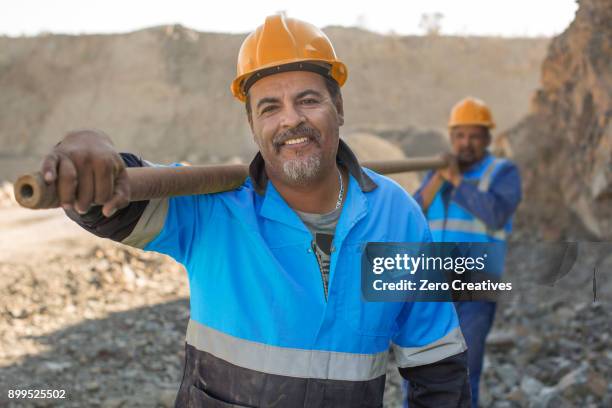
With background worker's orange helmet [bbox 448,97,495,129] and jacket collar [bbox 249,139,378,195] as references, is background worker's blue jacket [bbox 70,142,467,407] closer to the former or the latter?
jacket collar [bbox 249,139,378,195]

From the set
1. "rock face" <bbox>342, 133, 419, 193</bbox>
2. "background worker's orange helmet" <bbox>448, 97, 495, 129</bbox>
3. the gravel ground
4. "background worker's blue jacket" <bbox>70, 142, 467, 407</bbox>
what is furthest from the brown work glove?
"rock face" <bbox>342, 133, 419, 193</bbox>

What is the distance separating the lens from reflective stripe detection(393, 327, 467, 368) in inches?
76.2

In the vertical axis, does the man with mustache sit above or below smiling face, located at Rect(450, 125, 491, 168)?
below

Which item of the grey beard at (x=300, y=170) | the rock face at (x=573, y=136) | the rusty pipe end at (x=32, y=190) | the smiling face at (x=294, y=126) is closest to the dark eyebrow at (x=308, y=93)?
the smiling face at (x=294, y=126)

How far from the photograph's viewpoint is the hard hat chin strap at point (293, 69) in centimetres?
201

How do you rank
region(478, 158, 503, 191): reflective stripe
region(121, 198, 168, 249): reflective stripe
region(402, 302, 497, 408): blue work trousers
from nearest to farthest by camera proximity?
region(121, 198, 168, 249): reflective stripe, region(402, 302, 497, 408): blue work trousers, region(478, 158, 503, 191): reflective stripe

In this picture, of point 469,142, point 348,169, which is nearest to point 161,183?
point 348,169

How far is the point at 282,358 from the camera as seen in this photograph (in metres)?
1.76

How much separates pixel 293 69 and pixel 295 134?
23 cm

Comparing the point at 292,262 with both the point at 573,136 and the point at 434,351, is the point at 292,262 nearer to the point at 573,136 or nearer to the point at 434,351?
the point at 434,351

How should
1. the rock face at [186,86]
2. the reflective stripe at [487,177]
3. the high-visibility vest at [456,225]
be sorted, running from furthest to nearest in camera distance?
the rock face at [186,86] < the reflective stripe at [487,177] < the high-visibility vest at [456,225]

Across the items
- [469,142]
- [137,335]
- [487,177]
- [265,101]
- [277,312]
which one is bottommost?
[137,335]

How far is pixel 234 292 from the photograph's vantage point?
179 centimetres

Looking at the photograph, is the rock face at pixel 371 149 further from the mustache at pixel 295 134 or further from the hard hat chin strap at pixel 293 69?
the mustache at pixel 295 134
